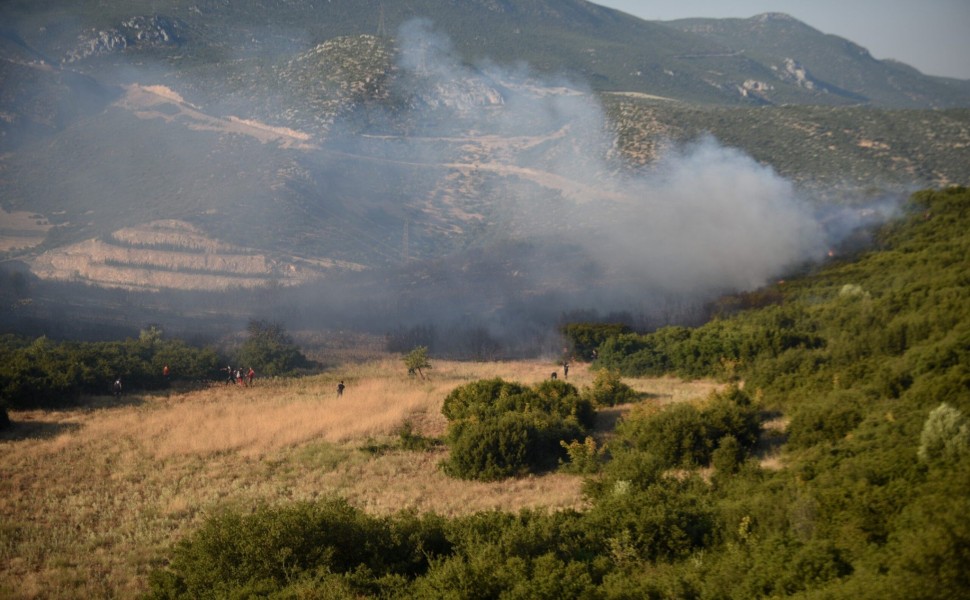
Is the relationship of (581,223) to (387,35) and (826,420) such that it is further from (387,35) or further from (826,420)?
(387,35)

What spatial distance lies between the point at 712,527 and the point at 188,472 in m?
12.7

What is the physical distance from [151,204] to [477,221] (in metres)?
29.4

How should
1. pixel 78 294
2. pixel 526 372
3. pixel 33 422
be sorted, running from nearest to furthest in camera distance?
1. pixel 33 422
2. pixel 526 372
3. pixel 78 294

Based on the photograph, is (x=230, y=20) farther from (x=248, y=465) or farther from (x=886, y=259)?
(x=248, y=465)

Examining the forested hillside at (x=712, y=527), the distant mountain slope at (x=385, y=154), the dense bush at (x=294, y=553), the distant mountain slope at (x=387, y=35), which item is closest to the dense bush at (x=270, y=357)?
the distant mountain slope at (x=385, y=154)

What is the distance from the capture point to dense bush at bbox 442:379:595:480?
1933 centimetres

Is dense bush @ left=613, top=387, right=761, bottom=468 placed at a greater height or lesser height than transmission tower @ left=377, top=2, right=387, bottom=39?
lesser

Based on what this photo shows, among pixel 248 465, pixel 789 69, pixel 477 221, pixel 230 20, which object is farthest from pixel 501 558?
pixel 789 69

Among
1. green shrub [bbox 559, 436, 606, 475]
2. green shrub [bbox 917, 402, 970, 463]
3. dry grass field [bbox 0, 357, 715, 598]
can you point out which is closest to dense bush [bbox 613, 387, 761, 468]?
green shrub [bbox 559, 436, 606, 475]

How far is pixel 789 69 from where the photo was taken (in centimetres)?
18150

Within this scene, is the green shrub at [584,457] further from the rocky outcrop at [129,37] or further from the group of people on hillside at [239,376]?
the rocky outcrop at [129,37]

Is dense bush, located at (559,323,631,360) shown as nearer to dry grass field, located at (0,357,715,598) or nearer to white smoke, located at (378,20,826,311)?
white smoke, located at (378,20,826,311)

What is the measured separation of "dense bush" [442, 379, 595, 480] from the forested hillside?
4.14ft

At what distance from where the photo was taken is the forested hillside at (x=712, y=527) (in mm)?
9508
